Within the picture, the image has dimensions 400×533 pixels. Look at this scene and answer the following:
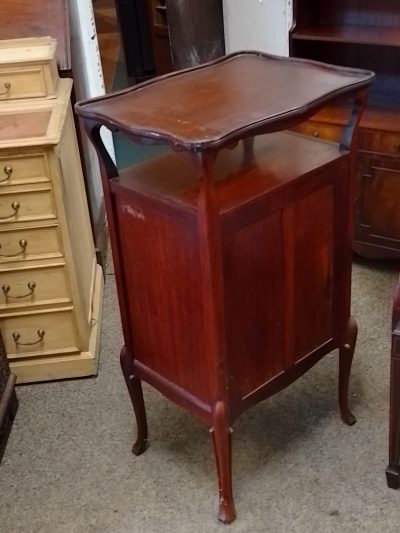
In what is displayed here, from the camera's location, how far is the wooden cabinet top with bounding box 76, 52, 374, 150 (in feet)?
4.25

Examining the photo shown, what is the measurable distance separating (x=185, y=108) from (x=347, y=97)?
1.12 feet

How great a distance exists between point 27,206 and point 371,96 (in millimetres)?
1326

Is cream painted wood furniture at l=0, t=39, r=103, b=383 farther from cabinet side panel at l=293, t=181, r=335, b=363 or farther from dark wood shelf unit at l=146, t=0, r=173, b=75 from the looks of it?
dark wood shelf unit at l=146, t=0, r=173, b=75

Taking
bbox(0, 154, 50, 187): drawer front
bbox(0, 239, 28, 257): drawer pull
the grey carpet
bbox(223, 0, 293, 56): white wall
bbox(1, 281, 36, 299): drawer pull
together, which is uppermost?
bbox(223, 0, 293, 56): white wall

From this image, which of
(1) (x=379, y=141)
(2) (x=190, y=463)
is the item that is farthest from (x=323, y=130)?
(2) (x=190, y=463)

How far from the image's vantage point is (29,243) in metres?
1.99

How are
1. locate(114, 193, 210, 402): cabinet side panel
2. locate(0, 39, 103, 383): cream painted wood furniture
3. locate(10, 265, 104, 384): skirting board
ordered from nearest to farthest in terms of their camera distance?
locate(114, 193, 210, 402): cabinet side panel → locate(0, 39, 103, 383): cream painted wood furniture → locate(10, 265, 104, 384): skirting board

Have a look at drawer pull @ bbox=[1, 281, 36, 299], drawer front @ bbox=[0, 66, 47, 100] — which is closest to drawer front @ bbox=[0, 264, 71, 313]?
drawer pull @ bbox=[1, 281, 36, 299]

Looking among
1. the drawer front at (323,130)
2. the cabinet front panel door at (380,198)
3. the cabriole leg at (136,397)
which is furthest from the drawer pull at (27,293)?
the cabinet front panel door at (380,198)

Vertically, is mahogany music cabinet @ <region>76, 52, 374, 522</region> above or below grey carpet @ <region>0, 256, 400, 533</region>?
above

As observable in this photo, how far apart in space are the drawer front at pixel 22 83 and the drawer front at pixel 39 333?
63 cm

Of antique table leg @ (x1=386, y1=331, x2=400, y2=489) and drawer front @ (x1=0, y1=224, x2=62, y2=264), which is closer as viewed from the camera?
antique table leg @ (x1=386, y1=331, x2=400, y2=489)

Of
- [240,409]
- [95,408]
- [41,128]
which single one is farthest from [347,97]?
[95,408]

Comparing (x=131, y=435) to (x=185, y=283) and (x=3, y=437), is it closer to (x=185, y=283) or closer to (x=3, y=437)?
(x=3, y=437)
